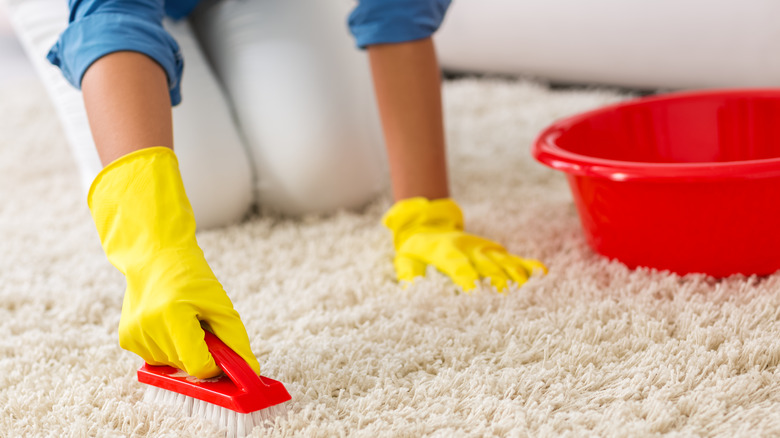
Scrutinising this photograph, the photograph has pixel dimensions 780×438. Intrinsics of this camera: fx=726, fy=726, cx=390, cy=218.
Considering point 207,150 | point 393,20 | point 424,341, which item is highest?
point 393,20

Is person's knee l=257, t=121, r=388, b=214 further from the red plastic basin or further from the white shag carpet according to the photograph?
the red plastic basin

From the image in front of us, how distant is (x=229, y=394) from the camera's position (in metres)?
0.54

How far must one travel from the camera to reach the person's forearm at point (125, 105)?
616 mm

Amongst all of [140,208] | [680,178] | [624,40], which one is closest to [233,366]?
[140,208]

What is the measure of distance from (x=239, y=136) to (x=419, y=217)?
360 millimetres

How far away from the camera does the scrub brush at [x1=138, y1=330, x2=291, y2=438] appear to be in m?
0.54

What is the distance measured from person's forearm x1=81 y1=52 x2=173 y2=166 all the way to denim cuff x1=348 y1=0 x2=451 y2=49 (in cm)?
31

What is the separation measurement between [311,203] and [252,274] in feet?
0.73

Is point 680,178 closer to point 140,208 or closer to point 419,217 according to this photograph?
point 419,217

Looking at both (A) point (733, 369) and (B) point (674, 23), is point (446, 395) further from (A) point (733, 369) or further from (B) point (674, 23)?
(B) point (674, 23)

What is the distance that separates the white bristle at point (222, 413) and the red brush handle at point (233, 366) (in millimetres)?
23

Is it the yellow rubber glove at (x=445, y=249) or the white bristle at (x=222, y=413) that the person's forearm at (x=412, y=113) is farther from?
the white bristle at (x=222, y=413)

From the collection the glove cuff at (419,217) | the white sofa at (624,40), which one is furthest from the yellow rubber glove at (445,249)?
the white sofa at (624,40)

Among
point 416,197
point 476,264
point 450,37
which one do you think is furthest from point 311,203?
Answer: point 450,37
